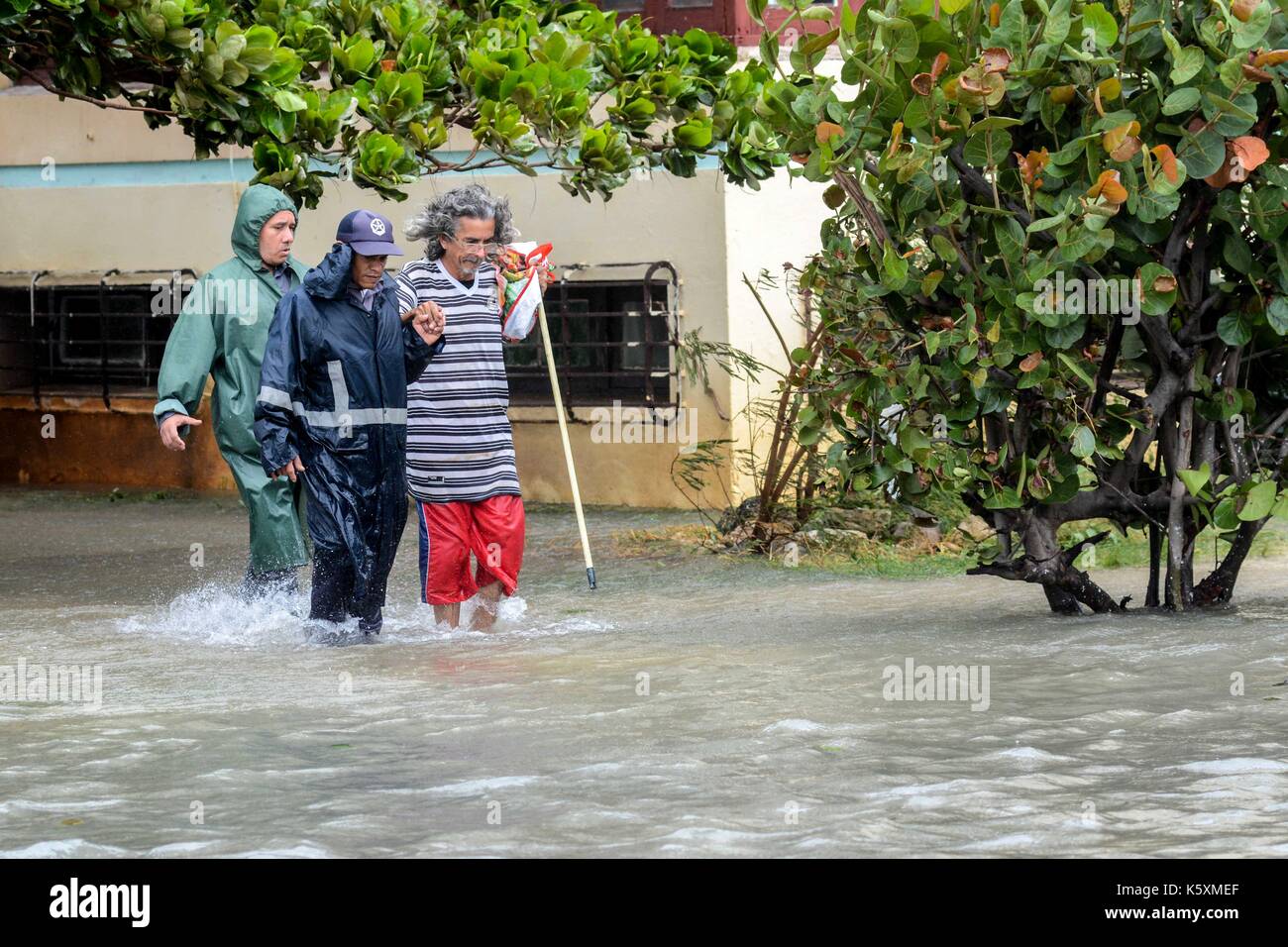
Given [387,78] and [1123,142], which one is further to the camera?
[387,78]

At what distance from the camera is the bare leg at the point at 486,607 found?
8312 mm

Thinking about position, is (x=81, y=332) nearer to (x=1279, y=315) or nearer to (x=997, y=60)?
(x=997, y=60)

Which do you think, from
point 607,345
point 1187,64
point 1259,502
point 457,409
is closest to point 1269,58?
point 1187,64

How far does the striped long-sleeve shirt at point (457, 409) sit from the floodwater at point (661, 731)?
2.21ft

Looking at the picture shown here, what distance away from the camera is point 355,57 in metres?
8.95

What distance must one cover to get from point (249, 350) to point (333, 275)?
1.15 meters

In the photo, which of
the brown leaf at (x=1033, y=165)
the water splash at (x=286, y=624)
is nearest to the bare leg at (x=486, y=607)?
the water splash at (x=286, y=624)

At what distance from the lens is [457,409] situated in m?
8.17

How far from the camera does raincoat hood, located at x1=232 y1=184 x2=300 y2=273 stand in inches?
335

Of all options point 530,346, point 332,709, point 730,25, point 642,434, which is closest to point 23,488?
point 530,346

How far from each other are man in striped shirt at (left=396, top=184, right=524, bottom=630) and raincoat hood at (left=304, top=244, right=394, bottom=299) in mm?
489

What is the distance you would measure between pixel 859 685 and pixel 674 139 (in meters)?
4.08

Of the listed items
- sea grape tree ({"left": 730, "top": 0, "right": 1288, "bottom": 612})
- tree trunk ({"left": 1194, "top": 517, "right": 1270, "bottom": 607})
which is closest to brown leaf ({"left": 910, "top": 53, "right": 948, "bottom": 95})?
sea grape tree ({"left": 730, "top": 0, "right": 1288, "bottom": 612})

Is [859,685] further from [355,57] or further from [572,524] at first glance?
[572,524]
